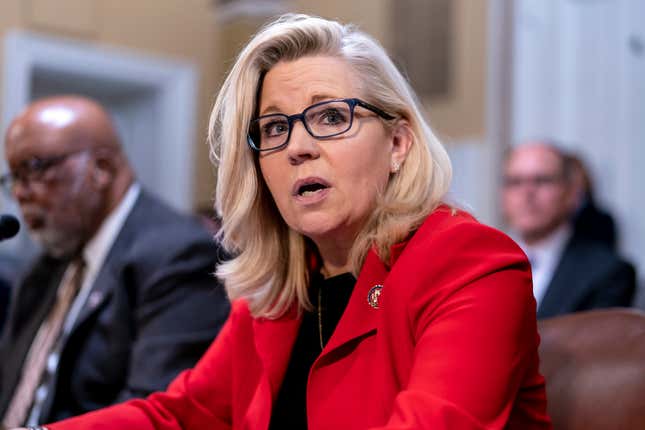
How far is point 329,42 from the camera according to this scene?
156 centimetres

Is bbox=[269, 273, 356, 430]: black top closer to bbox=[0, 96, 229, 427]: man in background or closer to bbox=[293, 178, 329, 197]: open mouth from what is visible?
bbox=[293, 178, 329, 197]: open mouth

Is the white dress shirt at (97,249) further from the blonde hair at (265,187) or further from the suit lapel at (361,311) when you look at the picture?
the suit lapel at (361,311)

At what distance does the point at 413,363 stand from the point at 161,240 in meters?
1.15

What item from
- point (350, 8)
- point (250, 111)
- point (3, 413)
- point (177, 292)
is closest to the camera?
point (250, 111)

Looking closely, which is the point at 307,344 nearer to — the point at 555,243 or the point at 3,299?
the point at 3,299

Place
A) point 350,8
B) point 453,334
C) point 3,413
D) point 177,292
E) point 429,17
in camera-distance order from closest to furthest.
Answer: point 453,334 < point 177,292 < point 3,413 < point 429,17 < point 350,8

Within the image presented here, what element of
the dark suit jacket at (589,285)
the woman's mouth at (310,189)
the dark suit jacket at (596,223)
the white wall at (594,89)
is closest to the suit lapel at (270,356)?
the woman's mouth at (310,189)

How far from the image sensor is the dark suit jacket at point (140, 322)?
2117 millimetres

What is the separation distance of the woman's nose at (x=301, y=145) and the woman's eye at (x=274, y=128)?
0.04 m

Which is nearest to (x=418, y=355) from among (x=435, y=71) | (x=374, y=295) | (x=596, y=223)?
(x=374, y=295)

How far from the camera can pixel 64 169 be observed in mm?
2475

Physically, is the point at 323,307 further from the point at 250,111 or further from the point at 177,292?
the point at 177,292

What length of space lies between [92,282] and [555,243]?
6.42 ft

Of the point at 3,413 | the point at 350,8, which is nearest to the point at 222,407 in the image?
the point at 3,413
